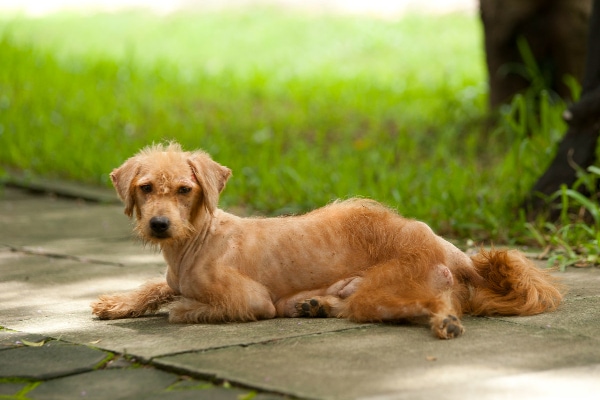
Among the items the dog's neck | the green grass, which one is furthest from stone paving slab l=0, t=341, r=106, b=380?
the green grass

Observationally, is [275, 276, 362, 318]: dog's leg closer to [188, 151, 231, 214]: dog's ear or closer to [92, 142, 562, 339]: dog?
[92, 142, 562, 339]: dog

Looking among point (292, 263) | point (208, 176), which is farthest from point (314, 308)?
point (208, 176)

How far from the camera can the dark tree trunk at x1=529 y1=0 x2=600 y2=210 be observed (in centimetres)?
649

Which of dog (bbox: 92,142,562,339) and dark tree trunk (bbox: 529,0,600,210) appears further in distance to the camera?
dark tree trunk (bbox: 529,0,600,210)

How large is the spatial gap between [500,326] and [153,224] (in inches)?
60.1

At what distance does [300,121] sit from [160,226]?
6.40 metres

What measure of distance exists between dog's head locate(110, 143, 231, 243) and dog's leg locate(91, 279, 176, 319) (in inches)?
15.2

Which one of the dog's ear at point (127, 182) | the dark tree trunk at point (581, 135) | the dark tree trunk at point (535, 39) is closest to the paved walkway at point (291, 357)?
the dog's ear at point (127, 182)

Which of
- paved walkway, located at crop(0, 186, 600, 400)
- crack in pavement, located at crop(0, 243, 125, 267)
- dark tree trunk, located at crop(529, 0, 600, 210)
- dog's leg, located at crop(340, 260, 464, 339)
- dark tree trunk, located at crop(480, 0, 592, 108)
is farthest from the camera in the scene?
dark tree trunk, located at crop(480, 0, 592, 108)

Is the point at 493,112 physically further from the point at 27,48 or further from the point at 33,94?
the point at 27,48

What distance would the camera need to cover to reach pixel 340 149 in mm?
9422

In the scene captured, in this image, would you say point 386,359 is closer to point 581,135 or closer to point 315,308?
point 315,308

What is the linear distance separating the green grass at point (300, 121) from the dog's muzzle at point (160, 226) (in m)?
2.53

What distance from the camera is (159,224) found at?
4.32 metres
